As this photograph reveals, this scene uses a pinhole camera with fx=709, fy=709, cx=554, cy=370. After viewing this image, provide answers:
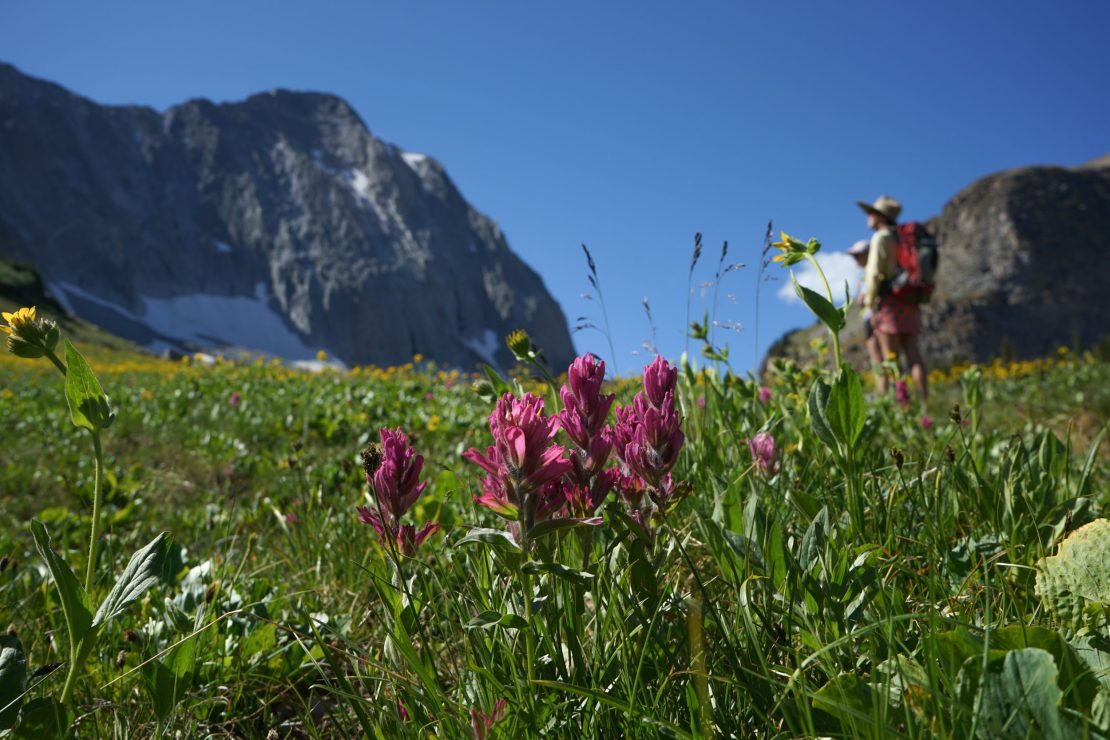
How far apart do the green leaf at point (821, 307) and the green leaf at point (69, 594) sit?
1.49m

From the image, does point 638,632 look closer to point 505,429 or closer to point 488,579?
point 488,579

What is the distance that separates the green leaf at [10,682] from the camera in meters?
1.17

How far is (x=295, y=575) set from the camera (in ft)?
7.36

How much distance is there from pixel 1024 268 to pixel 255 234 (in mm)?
130382

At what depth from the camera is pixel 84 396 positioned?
1.28 metres

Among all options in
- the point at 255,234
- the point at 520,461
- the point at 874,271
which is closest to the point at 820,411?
the point at 520,461

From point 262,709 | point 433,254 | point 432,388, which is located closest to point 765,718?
point 262,709

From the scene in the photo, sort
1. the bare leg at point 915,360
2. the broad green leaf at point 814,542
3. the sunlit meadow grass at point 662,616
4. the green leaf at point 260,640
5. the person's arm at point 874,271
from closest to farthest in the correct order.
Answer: the sunlit meadow grass at point 662,616
the broad green leaf at point 814,542
the green leaf at point 260,640
the person's arm at point 874,271
the bare leg at point 915,360

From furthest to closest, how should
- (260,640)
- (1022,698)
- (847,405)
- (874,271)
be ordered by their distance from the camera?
1. (874,271)
2. (260,640)
3. (847,405)
4. (1022,698)

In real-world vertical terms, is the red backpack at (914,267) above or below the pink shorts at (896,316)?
above

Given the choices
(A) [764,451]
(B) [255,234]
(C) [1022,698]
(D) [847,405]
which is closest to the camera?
(C) [1022,698]

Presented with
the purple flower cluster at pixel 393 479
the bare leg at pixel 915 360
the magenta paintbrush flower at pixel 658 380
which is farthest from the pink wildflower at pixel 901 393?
the purple flower cluster at pixel 393 479

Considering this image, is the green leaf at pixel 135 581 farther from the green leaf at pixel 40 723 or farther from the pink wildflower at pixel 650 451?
the pink wildflower at pixel 650 451

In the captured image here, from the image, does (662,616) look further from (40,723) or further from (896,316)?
(896,316)
